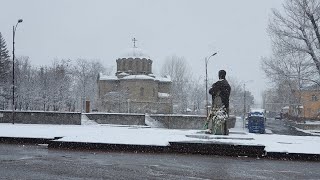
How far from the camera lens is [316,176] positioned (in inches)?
377

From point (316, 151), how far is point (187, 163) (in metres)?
5.06

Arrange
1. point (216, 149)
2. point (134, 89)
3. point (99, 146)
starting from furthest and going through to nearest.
→ point (134, 89)
point (99, 146)
point (216, 149)

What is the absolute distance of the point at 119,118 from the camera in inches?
1412

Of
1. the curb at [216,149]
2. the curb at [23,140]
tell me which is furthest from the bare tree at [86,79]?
the curb at [216,149]

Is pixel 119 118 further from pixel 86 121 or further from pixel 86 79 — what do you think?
pixel 86 79

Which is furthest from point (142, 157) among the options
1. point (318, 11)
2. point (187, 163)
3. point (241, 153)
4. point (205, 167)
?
point (318, 11)

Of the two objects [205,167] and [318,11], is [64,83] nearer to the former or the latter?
[318,11]

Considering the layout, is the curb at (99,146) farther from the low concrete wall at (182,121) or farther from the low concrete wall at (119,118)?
the low concrete wall at (182,121)

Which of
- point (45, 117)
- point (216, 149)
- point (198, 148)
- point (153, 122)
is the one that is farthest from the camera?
point (153, 122)

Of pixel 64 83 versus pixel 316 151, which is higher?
pixel 64 83

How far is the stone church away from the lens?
6831 centimetres

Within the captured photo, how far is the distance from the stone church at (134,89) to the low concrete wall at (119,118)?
2989cm

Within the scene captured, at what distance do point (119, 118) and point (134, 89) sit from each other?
3274cm

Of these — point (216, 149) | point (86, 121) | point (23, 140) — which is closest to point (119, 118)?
point (86, 121)
